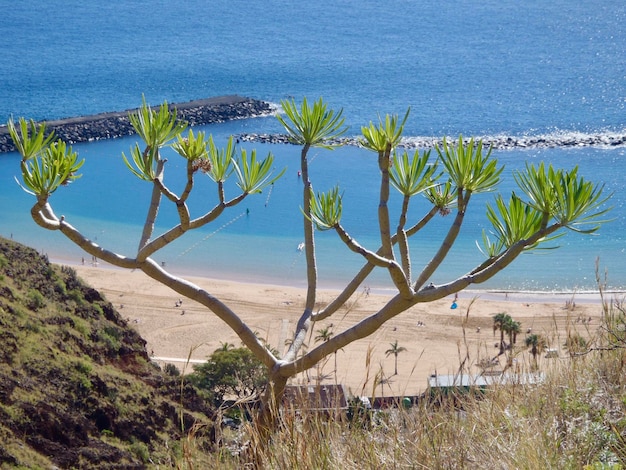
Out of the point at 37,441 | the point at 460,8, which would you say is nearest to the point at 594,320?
the point at 37,441

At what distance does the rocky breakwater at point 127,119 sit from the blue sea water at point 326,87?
1.77 m

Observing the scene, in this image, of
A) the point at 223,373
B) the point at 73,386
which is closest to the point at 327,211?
the point at 73,386

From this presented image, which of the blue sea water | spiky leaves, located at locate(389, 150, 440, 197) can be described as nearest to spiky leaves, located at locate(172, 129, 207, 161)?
spiky leaves, located at locate(389, 150, 440, 197)

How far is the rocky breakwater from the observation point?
176 feet

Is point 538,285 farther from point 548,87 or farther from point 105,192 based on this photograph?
point 548,87

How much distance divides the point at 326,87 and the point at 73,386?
58.9m

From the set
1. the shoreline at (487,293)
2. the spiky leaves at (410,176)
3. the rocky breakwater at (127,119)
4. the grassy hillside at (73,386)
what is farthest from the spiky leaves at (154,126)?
the rocky breakwater at (127,119)

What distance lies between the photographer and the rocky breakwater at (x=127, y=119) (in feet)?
176

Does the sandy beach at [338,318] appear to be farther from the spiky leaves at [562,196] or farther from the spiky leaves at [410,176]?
the spiky leaves at [562,196]

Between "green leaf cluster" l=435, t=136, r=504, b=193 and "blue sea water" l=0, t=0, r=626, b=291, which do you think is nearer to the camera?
"green leaf cluster" l=435, t=136, r=504, b=193

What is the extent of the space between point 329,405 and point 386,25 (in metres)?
102

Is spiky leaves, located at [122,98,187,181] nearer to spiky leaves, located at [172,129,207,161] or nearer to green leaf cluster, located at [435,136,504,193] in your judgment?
spiky leaves, located at [172,129,207,161]

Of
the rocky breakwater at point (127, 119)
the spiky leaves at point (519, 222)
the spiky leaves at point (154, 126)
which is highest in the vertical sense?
the rocky breakwater at point (127, 119)

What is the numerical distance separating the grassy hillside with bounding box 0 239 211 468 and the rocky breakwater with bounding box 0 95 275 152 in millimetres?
36013
